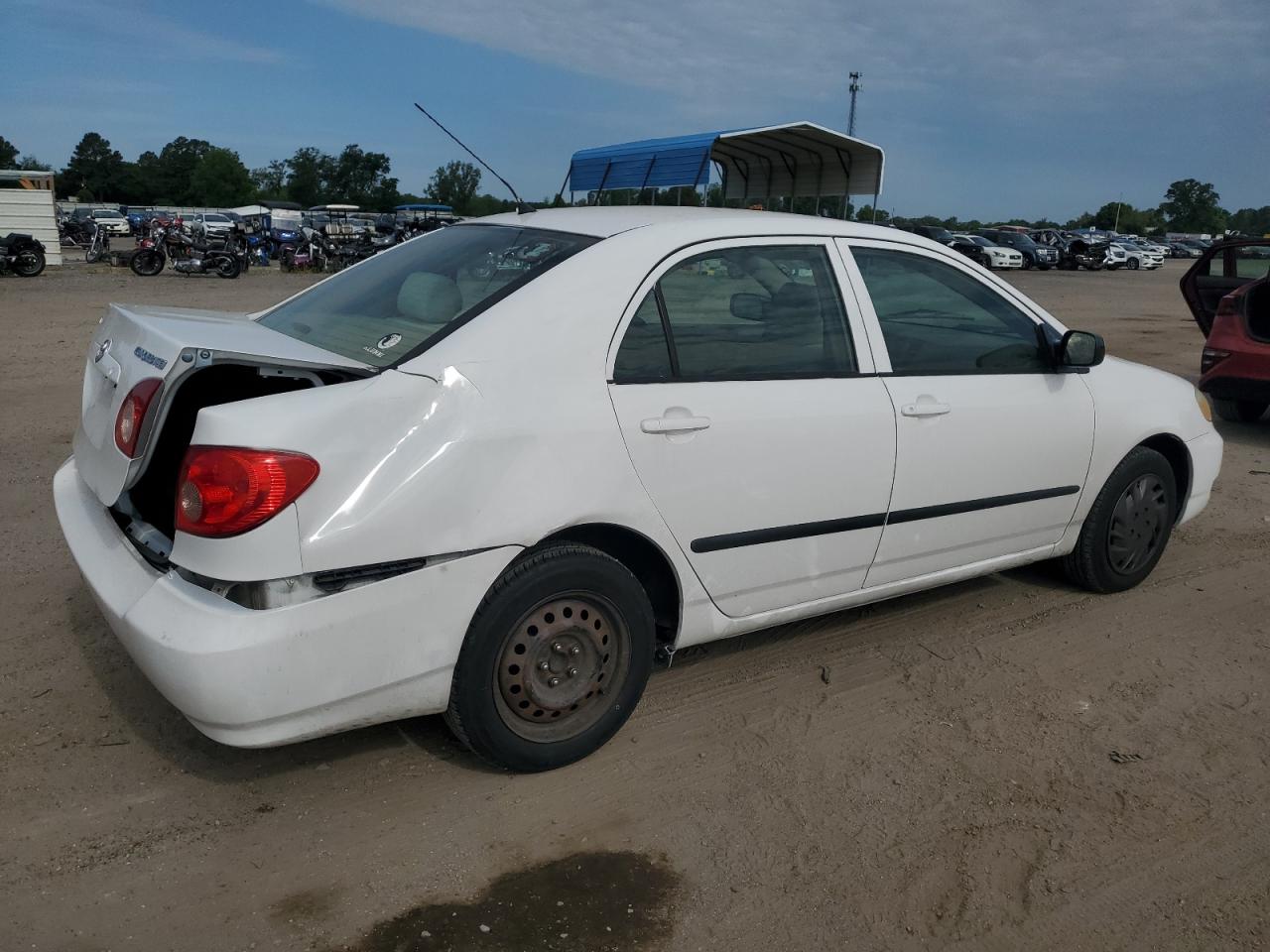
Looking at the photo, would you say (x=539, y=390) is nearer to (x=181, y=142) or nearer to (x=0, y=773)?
(x=0, y=773)

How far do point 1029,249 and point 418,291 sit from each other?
136ft

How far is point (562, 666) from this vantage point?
10.2ft

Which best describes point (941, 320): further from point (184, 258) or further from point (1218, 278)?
point (184, 258)

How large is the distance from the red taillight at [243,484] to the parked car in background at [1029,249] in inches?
1622

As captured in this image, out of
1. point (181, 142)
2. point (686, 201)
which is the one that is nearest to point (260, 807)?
point (686, 201)

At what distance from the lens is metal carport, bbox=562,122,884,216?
42.3 feet

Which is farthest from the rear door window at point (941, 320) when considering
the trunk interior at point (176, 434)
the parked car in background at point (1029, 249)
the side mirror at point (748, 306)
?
the parked car in background at point (1029, 249)

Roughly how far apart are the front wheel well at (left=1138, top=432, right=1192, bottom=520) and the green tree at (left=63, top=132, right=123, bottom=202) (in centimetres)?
10648

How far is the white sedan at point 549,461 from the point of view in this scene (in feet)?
8.62

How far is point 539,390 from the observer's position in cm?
294

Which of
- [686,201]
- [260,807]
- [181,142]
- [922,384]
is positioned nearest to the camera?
[260,807]

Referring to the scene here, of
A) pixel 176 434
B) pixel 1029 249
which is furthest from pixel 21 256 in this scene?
pixel 1029 249

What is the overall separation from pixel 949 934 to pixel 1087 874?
489mm

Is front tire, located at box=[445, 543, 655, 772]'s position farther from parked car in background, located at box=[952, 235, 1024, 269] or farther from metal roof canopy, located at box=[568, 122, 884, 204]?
parked car in background, located at box=[952, 235, 1024, 269]
